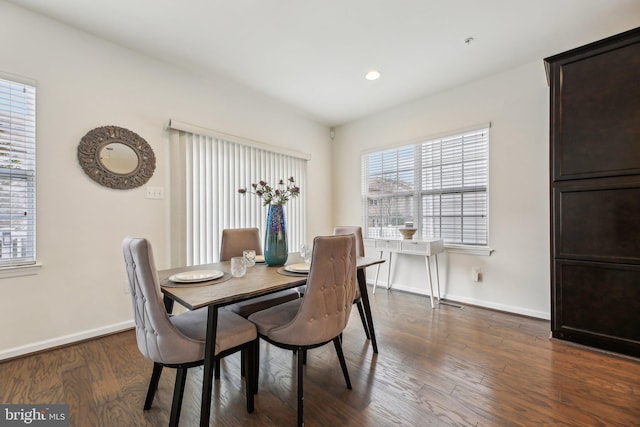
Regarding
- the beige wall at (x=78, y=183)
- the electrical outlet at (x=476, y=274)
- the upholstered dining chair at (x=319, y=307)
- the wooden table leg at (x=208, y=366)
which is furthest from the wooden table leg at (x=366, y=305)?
the beige wall at (x=78, y=183)

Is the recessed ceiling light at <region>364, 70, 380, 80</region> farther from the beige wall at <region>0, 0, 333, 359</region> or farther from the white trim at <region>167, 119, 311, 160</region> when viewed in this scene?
the beige wall at <region>0, 0, 333, 359</region>

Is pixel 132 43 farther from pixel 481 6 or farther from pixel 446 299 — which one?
pixel 446 299

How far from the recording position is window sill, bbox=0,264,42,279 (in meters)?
1.98

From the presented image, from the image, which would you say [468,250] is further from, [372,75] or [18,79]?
[18,79]

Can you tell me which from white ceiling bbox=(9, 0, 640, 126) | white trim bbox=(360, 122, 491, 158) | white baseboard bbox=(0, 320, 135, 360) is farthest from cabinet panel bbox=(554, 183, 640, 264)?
white baseboard bbox=(0, 320, 135, 360)

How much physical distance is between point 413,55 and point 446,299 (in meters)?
2.81

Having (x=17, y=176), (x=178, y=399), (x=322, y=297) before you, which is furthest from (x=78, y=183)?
(x=322, y=297)

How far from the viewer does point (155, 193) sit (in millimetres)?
2705

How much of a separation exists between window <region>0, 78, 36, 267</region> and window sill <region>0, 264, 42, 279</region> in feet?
0.13

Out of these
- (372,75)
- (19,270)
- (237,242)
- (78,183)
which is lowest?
(19,270)

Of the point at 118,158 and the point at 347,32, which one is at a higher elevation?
the point at 347,32

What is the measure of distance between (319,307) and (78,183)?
7.69ft

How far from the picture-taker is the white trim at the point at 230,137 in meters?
2.79

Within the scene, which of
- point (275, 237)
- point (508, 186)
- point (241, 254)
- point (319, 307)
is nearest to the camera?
point (319, 307)
